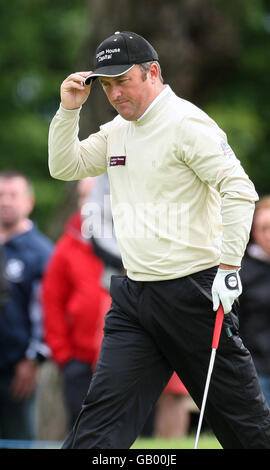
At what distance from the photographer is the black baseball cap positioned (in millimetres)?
5078

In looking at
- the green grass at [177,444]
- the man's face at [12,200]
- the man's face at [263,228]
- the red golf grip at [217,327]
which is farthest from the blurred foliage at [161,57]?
the red golf grip at [217,327]

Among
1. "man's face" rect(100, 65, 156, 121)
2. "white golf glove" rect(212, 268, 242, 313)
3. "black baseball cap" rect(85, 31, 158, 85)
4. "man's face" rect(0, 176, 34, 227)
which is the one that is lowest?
"man's face" rect(0, 176, 34, 227)

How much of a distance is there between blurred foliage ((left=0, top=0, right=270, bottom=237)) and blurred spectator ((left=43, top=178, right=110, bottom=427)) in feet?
11.7

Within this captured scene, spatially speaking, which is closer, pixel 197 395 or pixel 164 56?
pixel 197 395

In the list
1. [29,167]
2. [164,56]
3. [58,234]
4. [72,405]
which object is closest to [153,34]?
[164,56]

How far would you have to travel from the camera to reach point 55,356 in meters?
8.49

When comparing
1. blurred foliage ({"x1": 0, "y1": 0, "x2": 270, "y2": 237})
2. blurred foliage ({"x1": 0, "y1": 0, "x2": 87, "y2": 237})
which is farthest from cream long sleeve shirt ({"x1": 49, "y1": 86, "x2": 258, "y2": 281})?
blurred foliage ({"x1": 0, "y1": 0, "x2": 87, "y2": 237})

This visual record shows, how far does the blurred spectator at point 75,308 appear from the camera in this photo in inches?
329

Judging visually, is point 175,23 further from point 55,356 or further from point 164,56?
point 55,356

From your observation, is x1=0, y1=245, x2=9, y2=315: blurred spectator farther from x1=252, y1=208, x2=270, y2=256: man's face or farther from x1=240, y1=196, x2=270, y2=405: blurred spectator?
x1=252, y1=208, x2=270, y2=256: man's face

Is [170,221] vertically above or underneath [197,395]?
above

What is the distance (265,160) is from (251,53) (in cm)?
179

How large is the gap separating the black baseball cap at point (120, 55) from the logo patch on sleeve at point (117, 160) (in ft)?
1.43
